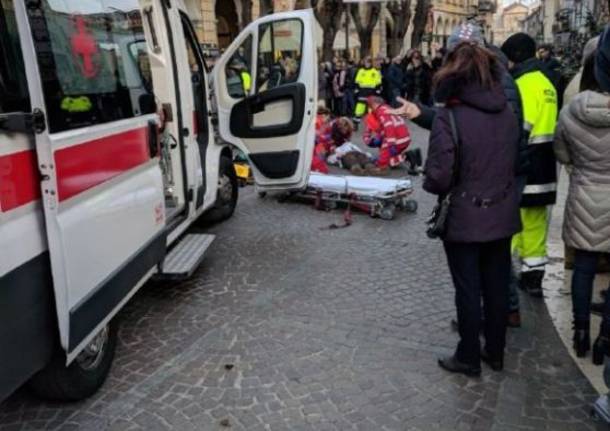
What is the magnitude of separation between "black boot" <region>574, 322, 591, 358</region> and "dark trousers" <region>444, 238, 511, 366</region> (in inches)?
21.6

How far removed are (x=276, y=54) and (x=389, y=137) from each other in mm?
3361

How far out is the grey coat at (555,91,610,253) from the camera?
3.39m

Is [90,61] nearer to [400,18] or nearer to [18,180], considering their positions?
[18,180]

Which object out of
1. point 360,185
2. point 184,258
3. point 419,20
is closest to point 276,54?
point 360,185

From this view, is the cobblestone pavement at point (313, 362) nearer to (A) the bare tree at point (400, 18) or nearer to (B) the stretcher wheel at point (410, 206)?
(B) the stretcher wheel at point (410, 206)

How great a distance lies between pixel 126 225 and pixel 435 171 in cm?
172

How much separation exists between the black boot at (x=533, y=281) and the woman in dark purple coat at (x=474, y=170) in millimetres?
1269

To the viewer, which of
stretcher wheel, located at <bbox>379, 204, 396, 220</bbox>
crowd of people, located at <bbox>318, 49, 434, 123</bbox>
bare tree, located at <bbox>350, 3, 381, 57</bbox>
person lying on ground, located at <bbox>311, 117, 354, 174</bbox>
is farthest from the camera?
bare tree, located at <bbox>350, 3, 381, 57</bbox>

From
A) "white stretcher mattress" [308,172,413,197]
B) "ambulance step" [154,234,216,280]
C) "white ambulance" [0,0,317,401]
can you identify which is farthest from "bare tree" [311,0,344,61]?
"ambulance step" [154,234,216,280]

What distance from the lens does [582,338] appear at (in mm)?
3654

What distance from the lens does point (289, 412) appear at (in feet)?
10.3

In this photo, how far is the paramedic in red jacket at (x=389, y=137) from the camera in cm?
942

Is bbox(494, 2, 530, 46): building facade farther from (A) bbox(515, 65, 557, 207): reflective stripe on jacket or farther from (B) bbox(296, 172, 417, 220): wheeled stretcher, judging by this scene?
(A) bbox(515, 65, 557, 207): reflective stripe on jacket

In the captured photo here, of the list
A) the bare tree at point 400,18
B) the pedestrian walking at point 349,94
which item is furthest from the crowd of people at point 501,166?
the bare tree at point 400,18
